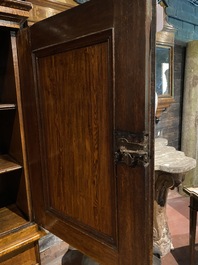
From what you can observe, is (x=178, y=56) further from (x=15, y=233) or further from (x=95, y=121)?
(x=15, y=233)

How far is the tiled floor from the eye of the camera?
1.91 m

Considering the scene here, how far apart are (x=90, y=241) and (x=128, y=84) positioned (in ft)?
1.85

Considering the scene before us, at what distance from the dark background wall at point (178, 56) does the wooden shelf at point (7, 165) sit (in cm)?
185

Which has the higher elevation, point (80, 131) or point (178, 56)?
point (178, 56)

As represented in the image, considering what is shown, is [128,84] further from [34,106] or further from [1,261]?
[1,261]

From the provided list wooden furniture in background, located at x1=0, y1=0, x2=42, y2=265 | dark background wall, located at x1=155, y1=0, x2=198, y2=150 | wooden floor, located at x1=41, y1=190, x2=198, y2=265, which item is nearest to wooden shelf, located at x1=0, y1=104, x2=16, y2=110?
wooden furniture in background, located at x1=0, y1=0, x2=42, y2=265

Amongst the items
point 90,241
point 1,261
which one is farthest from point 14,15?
point 1,261

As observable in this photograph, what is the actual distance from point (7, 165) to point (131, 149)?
27.9 inches

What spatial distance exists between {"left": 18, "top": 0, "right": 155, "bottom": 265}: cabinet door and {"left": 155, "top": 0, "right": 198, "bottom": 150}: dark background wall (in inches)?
76.1

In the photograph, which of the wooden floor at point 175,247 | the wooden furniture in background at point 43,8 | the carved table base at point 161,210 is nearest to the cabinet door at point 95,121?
the wooden furniture in background at point 43,8

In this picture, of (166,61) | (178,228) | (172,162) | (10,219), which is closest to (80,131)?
(10,219)

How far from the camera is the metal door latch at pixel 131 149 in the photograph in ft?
1.99

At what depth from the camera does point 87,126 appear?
74 centimetres

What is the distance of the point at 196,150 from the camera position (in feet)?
9.20
